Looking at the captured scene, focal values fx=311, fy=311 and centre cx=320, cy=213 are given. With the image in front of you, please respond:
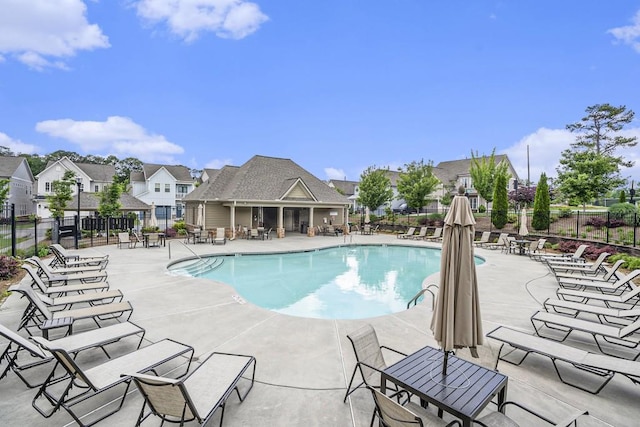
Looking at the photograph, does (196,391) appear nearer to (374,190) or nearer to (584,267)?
(584,267)

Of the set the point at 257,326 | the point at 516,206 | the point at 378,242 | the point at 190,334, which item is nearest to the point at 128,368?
the point at 190,334

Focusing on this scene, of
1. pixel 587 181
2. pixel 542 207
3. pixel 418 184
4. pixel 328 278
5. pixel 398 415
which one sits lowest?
pixel 328 278

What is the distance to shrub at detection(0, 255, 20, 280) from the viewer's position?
9.03 meters

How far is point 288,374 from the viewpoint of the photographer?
413cm

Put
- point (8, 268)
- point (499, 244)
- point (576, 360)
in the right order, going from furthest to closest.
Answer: point (499, 244) < point (8, 268) < point (576, 360)

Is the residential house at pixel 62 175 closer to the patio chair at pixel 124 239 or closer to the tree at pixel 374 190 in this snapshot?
the patio chair at pixel 124 239

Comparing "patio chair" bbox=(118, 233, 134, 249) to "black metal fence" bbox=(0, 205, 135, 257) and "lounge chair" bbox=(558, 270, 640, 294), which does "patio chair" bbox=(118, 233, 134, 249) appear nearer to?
"black metal fence" bbox=(0, 205, 135, 257)

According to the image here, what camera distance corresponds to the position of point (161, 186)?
39281mm

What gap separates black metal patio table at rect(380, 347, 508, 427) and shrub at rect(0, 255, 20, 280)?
11.4 m

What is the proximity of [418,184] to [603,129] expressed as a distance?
2669cm

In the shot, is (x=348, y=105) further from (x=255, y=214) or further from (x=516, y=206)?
(x=516, y=206)

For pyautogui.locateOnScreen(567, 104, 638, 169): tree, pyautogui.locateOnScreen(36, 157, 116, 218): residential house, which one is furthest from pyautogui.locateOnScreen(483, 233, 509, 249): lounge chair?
pyautogui.locateOnScreen(36, 157, 116, 218): residential house

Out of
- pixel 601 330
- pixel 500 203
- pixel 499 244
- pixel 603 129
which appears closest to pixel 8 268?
pixel 601 330

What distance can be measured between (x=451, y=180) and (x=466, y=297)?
44.9 metres
